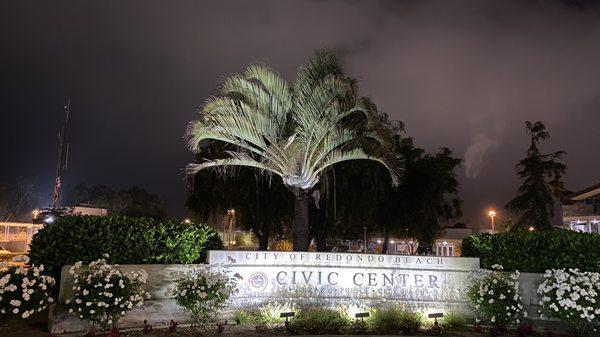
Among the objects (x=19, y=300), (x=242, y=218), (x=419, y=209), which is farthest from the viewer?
(x=419, y=209)

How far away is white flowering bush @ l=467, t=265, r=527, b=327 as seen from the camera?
9734 mm

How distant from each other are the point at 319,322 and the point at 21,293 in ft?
16.6

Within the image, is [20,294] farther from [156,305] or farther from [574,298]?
[574,298]

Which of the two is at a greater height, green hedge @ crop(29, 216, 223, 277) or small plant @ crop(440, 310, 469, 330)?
green hedge @ crop(29, 216, 223, 277)

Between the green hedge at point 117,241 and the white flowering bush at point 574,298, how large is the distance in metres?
7.07

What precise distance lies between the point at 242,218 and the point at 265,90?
389 inches

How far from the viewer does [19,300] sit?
736 cm

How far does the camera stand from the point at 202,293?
886cm

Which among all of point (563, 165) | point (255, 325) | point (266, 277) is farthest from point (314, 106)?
point (563, 165)

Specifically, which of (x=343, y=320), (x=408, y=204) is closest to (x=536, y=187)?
(x=408, y=204)

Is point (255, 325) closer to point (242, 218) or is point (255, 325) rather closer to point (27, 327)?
point (27, 327)

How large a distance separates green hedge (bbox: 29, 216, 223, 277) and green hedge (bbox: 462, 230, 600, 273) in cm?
644

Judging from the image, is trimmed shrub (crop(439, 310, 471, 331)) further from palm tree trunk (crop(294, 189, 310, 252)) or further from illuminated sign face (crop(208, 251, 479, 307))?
palm tree trunk (crop(294, 189, 310, 252))

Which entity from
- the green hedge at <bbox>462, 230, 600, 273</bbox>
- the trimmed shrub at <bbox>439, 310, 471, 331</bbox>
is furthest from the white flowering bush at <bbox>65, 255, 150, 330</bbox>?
the green hedge at <bbox>462, 230, 600, 273</bbox>
